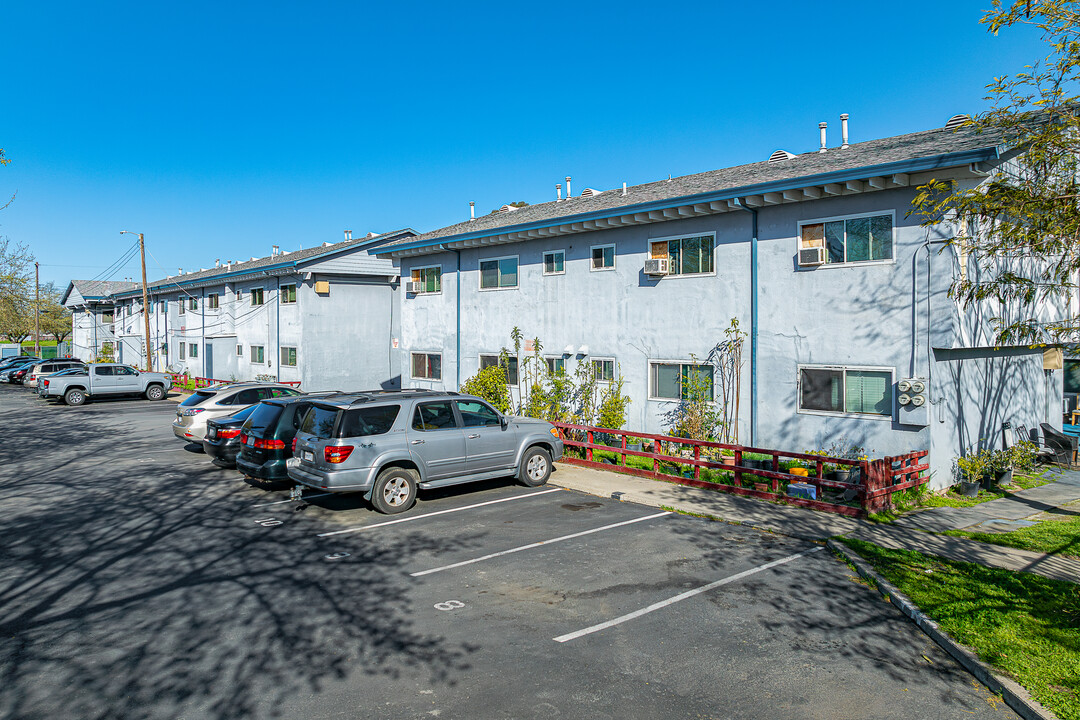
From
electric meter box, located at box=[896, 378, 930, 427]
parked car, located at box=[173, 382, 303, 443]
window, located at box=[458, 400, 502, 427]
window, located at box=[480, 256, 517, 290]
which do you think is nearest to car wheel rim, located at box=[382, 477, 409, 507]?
window, located at box=[458, 400, 502, 427]

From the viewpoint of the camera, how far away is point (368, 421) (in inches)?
420

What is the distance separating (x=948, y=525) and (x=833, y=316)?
14.7ft

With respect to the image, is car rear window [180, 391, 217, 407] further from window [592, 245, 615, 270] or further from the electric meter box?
the electric meter box

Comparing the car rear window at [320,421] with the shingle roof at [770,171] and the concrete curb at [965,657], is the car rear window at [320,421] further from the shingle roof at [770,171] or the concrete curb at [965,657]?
the shingle roof at [770,171]

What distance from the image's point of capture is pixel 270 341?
102 feet

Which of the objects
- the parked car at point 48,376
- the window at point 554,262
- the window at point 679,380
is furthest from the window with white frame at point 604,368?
the parked car at point 48,376

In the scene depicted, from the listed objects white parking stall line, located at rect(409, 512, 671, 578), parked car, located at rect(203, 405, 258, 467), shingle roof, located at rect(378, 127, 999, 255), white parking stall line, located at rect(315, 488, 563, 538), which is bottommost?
white parking stall line, located at rect(409, 512, 671, 578)

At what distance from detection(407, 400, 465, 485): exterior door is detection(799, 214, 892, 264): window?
7.94m

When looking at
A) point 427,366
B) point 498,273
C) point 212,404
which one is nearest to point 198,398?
point 212,404

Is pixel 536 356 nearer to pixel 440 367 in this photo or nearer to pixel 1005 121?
pixel 440 367

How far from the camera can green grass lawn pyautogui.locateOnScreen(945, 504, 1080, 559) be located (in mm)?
8938

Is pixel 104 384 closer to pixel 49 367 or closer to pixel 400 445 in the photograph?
pixel 49 367

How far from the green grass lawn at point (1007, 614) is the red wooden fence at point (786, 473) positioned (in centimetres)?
198

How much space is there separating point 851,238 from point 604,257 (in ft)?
20.3
